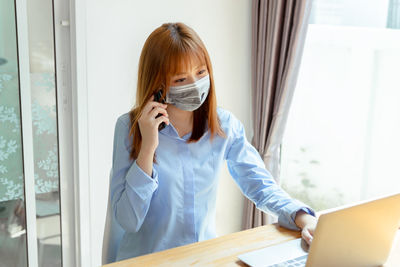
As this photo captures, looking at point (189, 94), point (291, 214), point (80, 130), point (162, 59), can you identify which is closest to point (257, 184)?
point (291, 214)

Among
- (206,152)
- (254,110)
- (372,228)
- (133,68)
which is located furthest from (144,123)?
(254,110)

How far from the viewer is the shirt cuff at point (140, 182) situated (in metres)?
1.20

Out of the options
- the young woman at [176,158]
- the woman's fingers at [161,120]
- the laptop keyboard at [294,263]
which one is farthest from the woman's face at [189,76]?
the laptop keyboard at [294,263]

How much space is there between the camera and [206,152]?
139cm

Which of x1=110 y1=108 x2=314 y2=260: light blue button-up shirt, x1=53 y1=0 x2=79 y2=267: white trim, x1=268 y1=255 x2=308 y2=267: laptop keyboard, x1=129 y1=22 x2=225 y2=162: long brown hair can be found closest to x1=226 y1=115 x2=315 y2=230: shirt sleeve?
x1=110 y1=108 x2=314 y2=260: light blue button-up shirt

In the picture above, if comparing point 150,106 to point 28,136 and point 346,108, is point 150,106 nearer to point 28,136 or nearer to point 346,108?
point 28,136

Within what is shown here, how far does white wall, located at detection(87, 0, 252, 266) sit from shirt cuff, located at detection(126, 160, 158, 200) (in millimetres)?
1069

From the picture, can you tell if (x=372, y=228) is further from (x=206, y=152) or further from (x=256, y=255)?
(x=206, y=152)

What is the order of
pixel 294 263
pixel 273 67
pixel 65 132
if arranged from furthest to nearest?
pixel 273 67 → pixel 65 132 → pixel 294 263

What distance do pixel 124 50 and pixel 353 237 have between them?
1.65m

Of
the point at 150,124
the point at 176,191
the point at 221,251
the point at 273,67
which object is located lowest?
the point at 221,251

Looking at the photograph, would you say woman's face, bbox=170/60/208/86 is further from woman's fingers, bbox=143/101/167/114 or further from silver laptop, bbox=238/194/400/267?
silver laptop, bbox=238/194/400/267

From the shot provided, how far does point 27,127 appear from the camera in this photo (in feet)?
6.86

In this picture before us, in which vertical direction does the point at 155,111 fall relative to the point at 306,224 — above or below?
above
